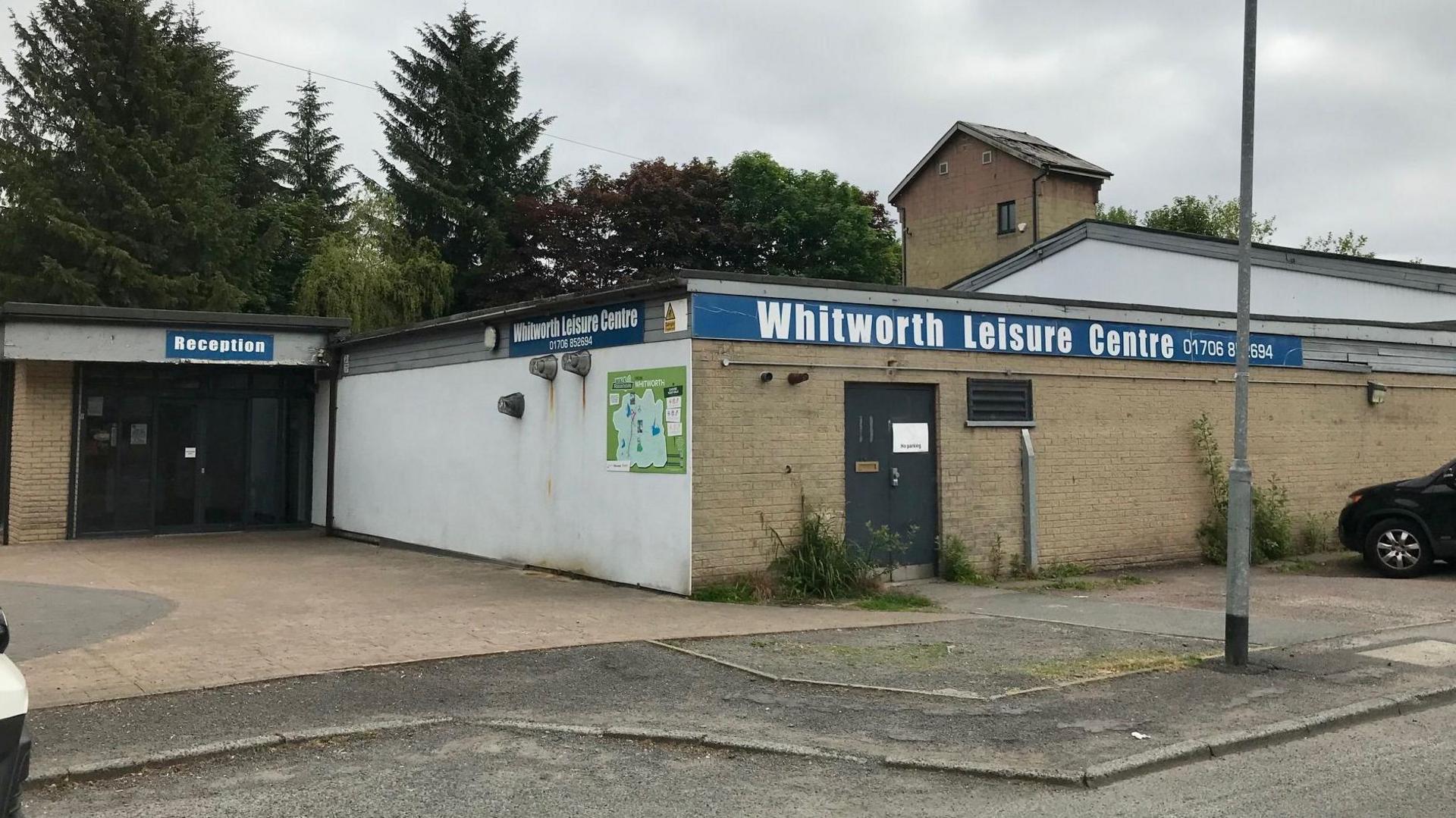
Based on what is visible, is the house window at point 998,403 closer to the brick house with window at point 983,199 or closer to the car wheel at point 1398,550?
the car wheel at point 1398,550

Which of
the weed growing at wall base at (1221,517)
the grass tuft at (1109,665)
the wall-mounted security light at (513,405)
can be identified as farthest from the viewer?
the weed growing at wall base at (1221,517)

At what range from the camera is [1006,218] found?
4053cm

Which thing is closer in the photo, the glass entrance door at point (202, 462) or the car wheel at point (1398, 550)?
the car wheel at point (1398, 550)

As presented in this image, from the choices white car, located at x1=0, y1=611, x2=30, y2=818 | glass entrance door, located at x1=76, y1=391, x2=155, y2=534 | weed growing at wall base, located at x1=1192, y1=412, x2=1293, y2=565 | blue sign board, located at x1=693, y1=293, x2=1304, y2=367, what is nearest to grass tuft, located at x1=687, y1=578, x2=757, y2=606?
blue sign board, located at x1=693, y1=293, x2=1304, y2=367

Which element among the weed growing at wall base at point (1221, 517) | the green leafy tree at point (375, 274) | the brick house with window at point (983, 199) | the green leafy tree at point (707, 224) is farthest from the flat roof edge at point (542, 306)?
the brick house with window at point (983, 199)

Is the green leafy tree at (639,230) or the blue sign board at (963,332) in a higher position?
the green leafy tree at (639,230)

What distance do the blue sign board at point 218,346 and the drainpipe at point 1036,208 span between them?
27265 millimetres

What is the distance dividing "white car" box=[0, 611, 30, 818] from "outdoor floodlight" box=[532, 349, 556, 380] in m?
10.1

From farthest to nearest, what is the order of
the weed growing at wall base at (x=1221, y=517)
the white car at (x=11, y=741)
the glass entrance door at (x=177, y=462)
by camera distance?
the glass entrance door at (x=177, y=462), the weed growing at wall base at (x=1221, y=517), the white car at (x=11, y=741)

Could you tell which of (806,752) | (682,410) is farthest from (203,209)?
(806,752)

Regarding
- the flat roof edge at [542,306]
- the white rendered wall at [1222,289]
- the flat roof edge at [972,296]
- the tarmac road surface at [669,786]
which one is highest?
the white rendered wall at [1222,289]

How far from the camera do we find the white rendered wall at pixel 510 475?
12.4 m

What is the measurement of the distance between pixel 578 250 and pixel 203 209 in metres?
12.3

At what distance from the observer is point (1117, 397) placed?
15180 millimetres
